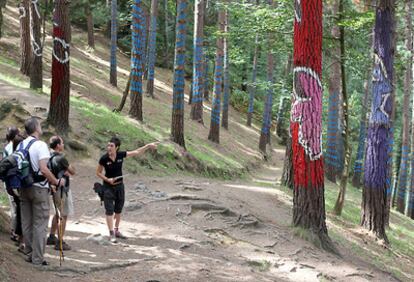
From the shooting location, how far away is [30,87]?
16.1 metres

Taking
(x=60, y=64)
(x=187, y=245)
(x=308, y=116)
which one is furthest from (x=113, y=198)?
(x=60, y=64)

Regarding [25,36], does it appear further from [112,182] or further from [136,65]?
[112,182]

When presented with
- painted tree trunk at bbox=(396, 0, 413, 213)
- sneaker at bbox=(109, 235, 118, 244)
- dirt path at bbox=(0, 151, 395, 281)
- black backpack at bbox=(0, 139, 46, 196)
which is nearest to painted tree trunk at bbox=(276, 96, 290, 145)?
painted tree trunk at bbox=(396, 0, 413, 213)

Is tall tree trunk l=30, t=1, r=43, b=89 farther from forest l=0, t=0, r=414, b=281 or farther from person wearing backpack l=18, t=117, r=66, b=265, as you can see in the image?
person wearing backpack l=18, t=117, r=66, b=265

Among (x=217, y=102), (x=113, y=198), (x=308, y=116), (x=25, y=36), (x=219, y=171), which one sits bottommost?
(x=219, y=171)

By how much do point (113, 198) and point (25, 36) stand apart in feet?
40.0

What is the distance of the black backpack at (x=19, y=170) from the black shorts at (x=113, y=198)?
204 cm

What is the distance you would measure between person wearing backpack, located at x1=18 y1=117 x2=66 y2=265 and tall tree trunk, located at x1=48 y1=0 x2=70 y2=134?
672cm

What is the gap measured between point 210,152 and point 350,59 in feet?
26.1

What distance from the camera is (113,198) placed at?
7.97 m

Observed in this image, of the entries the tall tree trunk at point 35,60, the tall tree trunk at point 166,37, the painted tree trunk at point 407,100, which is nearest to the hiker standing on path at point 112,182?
the tall tree trunk at point 35,60

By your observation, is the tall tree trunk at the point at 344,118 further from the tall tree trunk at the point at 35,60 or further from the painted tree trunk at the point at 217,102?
the tall tree trunk at the point at 35,60

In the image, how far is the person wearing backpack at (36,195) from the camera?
5898 millimetres

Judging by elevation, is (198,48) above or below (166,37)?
below
